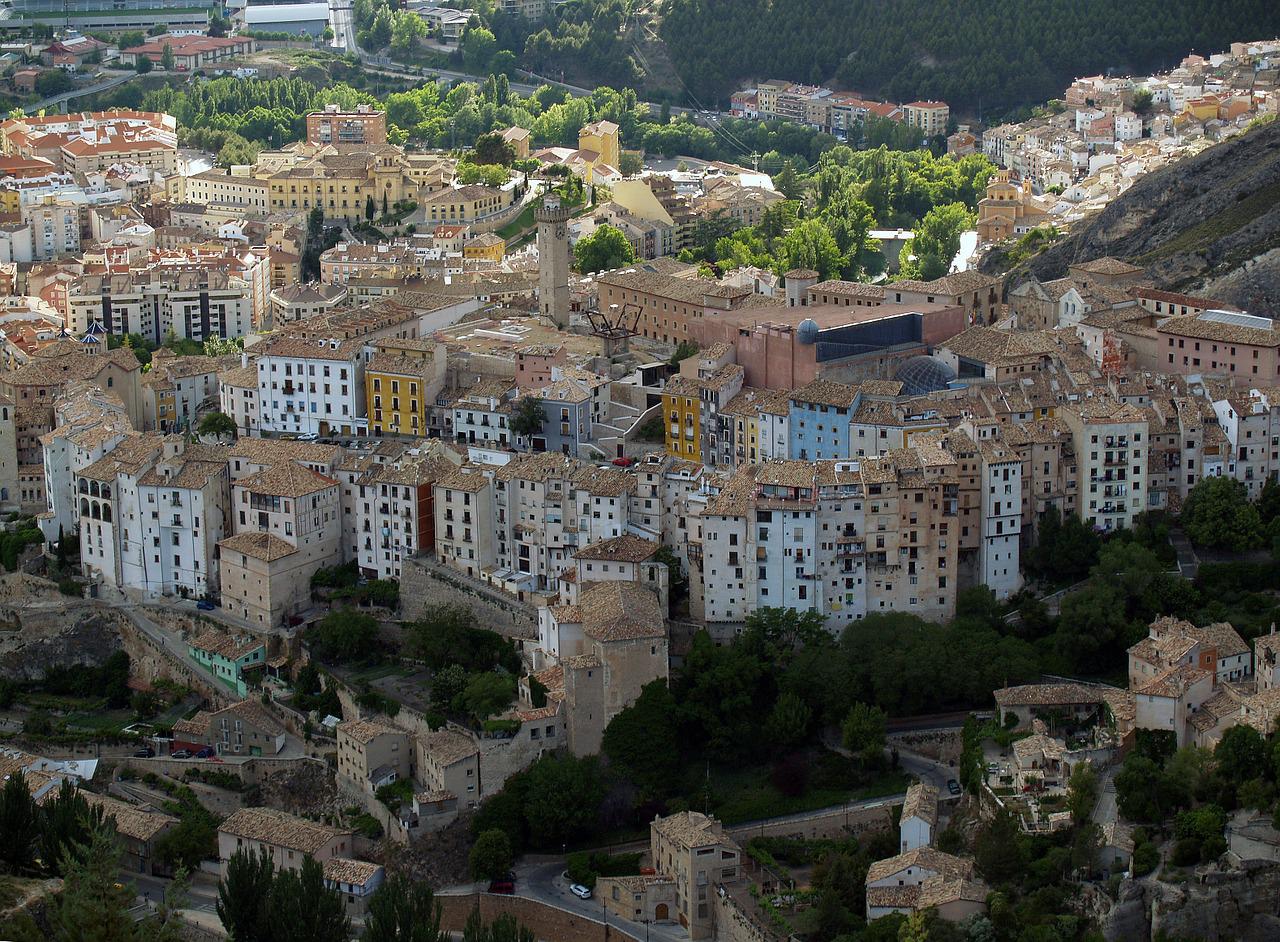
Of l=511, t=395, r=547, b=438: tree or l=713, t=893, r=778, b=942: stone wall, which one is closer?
l=713, t=893, r=778, b=942: stone wall

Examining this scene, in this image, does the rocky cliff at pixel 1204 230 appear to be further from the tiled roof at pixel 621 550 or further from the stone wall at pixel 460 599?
the stone wall at pixel 460 599

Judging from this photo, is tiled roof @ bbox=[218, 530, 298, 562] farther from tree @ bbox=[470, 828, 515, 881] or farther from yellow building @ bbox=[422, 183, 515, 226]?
yellow building @ bbox=[422, 183, 515, 226]

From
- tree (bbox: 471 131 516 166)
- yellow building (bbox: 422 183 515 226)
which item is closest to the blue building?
yellow building (bbox: 422 183 515 226)

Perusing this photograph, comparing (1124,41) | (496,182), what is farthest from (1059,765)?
(1124,41)

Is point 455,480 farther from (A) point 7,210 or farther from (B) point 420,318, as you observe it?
(A) point 7,210

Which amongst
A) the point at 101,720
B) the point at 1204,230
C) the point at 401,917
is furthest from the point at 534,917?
the point at 1204,230

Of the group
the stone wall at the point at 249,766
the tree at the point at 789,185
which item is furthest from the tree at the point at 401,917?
the tree at the point at 789,185

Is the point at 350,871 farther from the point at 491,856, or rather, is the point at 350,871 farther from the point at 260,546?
the point at 260,546
